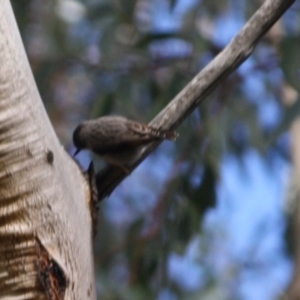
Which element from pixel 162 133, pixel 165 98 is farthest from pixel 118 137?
pixel 165 98

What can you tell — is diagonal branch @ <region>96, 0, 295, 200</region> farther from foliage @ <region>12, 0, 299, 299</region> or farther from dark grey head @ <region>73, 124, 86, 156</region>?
foliage @ <region>12, 0, 299, 299</region>

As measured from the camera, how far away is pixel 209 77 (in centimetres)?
135

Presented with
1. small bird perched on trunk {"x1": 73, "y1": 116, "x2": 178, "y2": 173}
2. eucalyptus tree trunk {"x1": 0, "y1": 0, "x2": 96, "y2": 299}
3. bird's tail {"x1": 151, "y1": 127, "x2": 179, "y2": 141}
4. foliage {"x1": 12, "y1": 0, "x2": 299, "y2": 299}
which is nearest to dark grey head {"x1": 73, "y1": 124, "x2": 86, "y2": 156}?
small bird perched on trunk {"x1": 73, "y1": 116, "x2": 178, "y2": 173}

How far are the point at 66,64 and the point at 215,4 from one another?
0.61m

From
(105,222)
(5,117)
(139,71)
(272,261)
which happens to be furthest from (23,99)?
(272,261)

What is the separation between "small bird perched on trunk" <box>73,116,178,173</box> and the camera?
142cm

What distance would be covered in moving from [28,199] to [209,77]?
14.9 inches

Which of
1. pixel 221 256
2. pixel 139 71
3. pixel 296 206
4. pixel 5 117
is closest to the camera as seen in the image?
pixel 5 117

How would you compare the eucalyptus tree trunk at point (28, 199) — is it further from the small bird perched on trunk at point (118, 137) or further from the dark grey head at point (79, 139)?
the dark grey head at point (79, 139)

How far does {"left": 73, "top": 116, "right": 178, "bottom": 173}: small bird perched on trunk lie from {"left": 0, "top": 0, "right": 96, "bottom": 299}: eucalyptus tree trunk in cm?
23

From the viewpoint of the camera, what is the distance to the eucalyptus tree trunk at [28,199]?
1153 millimetres

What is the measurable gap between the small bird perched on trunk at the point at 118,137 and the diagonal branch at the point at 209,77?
45mm

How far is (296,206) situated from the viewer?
2953 millimetres

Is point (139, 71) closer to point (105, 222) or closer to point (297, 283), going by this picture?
point (297, 283)
